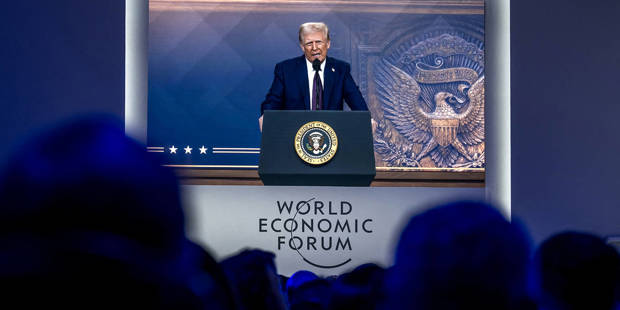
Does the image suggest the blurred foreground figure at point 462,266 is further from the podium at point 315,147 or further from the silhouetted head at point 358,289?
the podium at point 315,147

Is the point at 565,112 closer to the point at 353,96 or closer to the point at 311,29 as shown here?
the point at 353,96

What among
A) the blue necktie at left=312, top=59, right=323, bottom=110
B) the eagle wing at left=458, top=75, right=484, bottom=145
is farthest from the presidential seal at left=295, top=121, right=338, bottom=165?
the eagle wing at left=458, top=75, right=484, bottom=145

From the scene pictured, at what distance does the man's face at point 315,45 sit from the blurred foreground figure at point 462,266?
3.92m

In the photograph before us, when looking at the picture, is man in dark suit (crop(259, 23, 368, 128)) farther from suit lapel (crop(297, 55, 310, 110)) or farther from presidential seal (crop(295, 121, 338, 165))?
presidential seal (crop(295, 121, 338, 165))

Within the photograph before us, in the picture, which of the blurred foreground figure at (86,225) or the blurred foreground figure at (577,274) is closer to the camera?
the blurred foreground figure at (86,225)

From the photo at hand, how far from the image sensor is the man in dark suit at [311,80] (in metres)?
4.41

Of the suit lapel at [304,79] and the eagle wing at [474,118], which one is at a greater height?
the suit lapel at [304,79]

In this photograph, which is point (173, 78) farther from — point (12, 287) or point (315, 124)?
point (12, 287)

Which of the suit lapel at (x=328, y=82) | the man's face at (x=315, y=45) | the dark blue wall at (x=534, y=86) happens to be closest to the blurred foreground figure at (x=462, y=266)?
the suit lapel at (x=328, y=82)

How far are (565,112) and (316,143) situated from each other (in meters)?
2.75

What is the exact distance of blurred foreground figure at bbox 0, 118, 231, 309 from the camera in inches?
17.2

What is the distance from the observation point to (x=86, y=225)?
440mm

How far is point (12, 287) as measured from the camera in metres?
0.43

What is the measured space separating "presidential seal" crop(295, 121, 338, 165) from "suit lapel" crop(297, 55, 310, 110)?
3.81 feet
